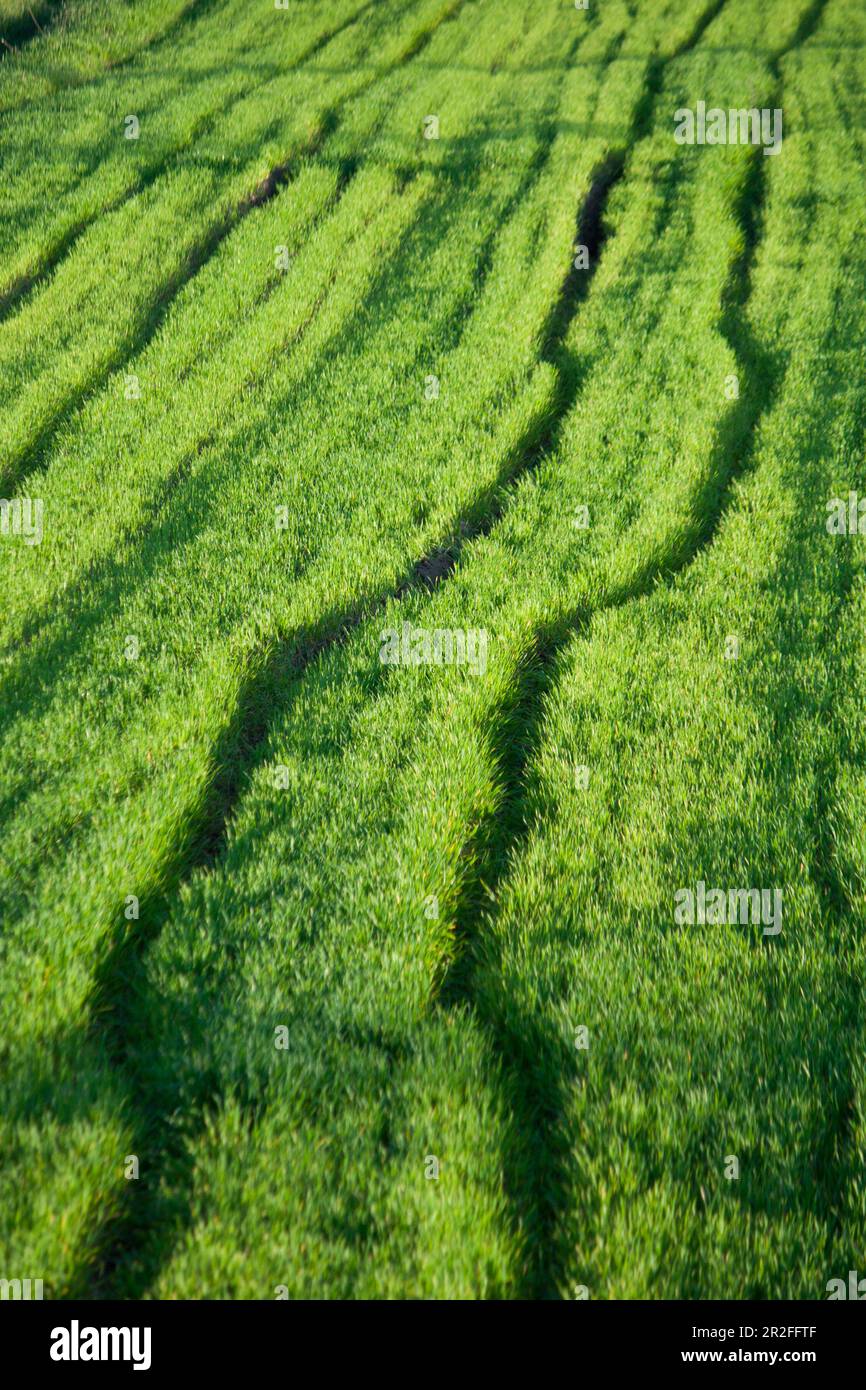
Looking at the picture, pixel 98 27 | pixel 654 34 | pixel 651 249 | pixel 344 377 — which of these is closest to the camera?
pixel 344 377

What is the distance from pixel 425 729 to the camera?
15.2ft

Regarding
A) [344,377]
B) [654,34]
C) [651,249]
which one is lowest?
[344,377]

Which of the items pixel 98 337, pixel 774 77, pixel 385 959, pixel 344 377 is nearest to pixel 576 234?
pixel 344 377

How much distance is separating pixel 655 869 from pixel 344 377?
5872mm

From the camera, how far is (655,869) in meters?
3.83

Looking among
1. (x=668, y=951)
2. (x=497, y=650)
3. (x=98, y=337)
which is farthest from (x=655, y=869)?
(x=98, y=337)

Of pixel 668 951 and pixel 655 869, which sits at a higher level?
pixel 655 869

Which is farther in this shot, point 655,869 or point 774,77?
point 774,77

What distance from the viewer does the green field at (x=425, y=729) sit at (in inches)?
105

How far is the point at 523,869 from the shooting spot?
3910 mm

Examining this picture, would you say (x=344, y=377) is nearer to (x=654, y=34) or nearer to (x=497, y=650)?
(x=497, y=650)

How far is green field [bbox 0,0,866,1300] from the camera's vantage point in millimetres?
2674

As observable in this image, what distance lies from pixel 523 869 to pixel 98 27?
16.7 metres

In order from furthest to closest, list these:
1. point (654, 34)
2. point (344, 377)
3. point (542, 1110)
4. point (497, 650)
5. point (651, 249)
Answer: point (654, 34)
point (651, 249)
point (344, 377)
point (497, 650)
point (542, 1110)
